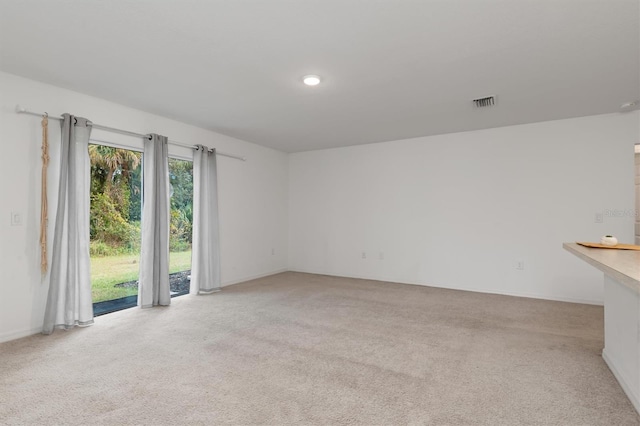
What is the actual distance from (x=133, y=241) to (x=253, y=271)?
2.25 meters

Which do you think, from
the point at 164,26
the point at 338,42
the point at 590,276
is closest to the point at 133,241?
the point at 164,26

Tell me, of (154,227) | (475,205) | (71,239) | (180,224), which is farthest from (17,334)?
(475,205)

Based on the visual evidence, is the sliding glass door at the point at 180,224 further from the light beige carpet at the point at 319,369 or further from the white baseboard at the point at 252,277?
the light beige carpet at the point at 319,369

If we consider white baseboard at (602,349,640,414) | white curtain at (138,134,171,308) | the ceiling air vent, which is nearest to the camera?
white baseboard at (602,349,640,414)

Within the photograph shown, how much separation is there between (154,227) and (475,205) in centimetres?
458

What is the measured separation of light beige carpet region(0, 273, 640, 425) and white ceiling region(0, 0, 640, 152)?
245 cm

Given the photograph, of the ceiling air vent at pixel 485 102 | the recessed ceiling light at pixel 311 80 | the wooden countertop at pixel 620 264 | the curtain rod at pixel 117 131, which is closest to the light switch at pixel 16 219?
the curtain rod at pixel 117 131

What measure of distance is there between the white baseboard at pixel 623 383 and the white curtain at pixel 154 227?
4.43m

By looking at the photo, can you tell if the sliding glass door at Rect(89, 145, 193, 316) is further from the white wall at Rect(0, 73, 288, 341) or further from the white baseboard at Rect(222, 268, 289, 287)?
the white baseboard at Rect(222, 268, 289, 287)

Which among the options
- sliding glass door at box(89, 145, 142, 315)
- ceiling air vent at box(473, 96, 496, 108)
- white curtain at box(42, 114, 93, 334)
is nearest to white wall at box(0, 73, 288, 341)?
white curtain at box(42, 114, 93, 334)

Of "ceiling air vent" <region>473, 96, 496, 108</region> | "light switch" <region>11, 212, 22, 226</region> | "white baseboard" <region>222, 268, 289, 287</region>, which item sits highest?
"ceiling air vent" <region>473, 96, 496, 108</region>

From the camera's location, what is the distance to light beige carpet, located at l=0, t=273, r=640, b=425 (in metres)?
1.92

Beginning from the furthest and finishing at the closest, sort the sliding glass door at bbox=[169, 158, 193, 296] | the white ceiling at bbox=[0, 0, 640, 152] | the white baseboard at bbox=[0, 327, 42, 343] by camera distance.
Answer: the sliding glass door at bbox=[169, 158, 193, 296]
the white baseboard at bbox=[0, 327, 42, 343]
the white ceiling at bbox=[0, 0, 640, 152]

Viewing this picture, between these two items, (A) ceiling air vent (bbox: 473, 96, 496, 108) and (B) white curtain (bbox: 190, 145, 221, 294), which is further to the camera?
(B) white curtain (bbox: 190, 145, 221, 294)
